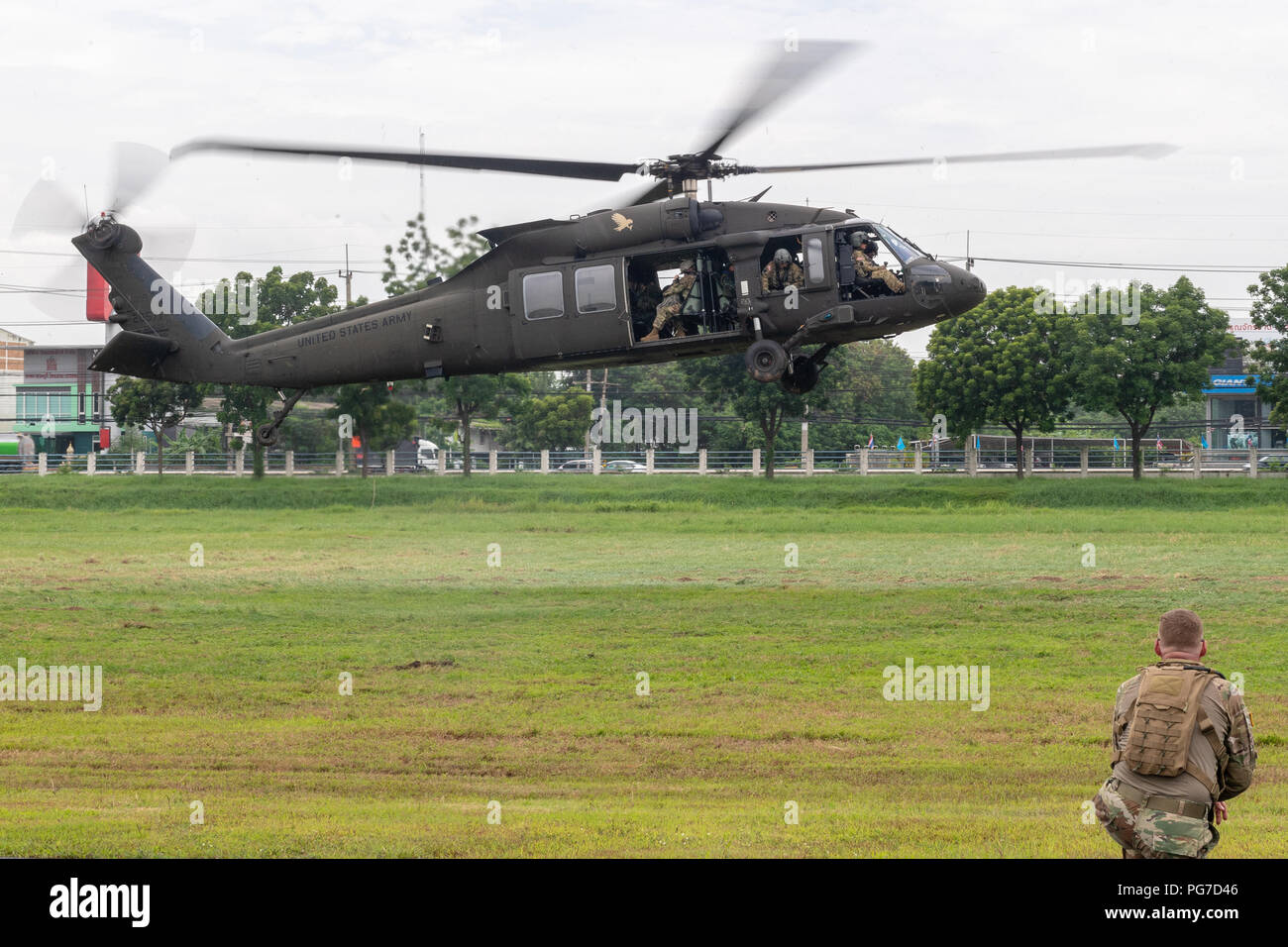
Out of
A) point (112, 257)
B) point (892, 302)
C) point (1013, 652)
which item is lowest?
point (1013, 652)

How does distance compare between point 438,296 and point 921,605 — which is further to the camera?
point 921,605

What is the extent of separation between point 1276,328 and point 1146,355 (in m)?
6.08

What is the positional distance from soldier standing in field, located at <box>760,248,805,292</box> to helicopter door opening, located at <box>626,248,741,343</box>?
0.52 meters

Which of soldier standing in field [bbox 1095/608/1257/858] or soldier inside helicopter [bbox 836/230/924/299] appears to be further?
soldier inside helicopter [bbox 836/230/924/299]

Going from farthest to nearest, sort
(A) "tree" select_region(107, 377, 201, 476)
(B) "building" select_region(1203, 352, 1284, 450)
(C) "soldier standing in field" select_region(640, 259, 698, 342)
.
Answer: (B) "building" select_region(1203, 352, 1284, 450) → (A) "tree" select_region(107, 377, 201, 476) → (C) "soldier standing in field" select_region(640, 259, 698, 342)

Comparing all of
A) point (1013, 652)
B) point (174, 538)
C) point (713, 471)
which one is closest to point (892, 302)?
point (1013, 652)

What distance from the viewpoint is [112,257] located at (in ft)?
80.5

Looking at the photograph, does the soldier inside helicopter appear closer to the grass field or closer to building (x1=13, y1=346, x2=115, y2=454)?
the grass field

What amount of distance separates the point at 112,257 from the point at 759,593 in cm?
1471

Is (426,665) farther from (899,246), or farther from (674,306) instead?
(899,246)

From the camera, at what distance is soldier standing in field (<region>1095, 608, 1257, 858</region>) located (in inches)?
302

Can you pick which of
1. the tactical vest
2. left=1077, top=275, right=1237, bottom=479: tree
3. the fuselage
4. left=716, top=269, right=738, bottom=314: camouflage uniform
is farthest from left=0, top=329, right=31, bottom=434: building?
the tactical vest
